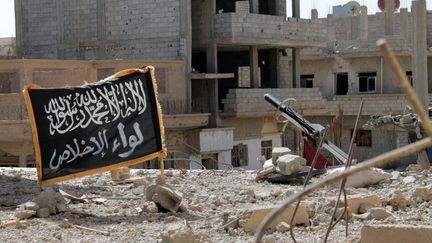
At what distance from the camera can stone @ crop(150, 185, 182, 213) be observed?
886cm

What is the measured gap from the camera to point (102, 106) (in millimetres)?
9828

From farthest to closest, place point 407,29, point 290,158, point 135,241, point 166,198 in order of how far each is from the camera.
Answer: point 407,29
point 290,158
point 166,198
point 135,241

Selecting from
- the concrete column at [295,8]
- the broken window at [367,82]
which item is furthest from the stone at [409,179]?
the broken window at [367,82]

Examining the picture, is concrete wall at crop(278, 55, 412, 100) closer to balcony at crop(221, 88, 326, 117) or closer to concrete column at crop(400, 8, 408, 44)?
concrete column at crop(400, 8, 408, 44)

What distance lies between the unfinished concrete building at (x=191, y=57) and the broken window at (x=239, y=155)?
37 millimetres

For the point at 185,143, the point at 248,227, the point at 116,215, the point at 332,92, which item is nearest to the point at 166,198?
the point at 116,215

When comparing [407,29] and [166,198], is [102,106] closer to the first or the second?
[166,198]

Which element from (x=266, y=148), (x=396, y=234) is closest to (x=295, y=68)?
(x=266, y=148)

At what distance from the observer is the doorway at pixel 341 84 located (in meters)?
36.3

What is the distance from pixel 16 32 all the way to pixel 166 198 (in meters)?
19.9

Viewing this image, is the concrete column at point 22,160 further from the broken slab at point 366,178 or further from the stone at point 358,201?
the stone at point 358,201

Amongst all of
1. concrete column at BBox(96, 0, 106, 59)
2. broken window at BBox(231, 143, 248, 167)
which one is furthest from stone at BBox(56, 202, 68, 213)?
broken window at BBox(231, 143, 248, 167)

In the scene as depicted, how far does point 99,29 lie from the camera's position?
2553 cm

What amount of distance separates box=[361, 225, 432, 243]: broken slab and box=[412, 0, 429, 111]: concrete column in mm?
19450
